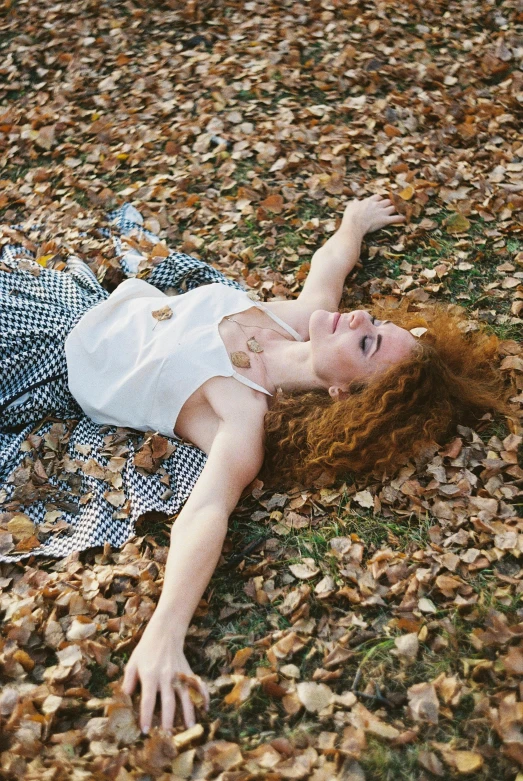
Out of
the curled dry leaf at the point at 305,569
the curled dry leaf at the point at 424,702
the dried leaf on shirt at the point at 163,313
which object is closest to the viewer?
the curled dry leaf at the point at 424,702

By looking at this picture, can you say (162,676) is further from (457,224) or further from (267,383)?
(457,224)

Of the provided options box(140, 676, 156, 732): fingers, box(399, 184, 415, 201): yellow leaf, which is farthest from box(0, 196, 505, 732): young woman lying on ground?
box(399, 184, 415, 201): yellow leaf

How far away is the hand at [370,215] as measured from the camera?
4836mm

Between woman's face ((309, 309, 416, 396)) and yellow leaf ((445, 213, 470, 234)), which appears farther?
yellow leaf ((445, 213, 470, 234))

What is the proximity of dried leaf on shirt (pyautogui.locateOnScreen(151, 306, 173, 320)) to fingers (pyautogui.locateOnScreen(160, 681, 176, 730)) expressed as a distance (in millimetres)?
1925

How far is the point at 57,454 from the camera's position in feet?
12.3

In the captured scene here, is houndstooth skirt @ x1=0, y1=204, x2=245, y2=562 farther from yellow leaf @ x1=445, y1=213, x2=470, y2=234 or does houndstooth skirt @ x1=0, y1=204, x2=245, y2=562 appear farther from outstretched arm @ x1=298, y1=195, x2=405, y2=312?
yellow leaf @ x1=445, y1=213, x2=470, y2=234

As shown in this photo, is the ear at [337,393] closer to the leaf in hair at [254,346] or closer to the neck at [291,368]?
the neck at [291,368]

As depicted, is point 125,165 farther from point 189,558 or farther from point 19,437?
point 189,558

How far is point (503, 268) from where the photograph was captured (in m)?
4.51

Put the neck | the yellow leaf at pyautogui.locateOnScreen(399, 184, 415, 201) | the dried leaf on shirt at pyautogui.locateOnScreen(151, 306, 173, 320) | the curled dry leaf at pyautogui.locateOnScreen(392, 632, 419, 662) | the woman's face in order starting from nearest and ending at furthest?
the curled dry leaf at pyautogui.locateOnScreen(392, 632, 419, 662), the woman's face, the neck, the dried leaf on shirt at pyautogui.locateOnScreen(151, 306, 173, 320), the yellow leaf at pyautogui.locateOnScreen(399, 184, 415, 201)

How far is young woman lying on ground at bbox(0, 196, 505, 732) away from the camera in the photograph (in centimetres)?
335

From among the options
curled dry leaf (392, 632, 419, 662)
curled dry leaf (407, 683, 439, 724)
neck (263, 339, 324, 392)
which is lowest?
curled dry leaf (392, 632, 419, 662)

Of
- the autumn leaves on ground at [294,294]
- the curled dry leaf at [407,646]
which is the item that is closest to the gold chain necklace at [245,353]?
the autumn leaves on ground at [294,294]
